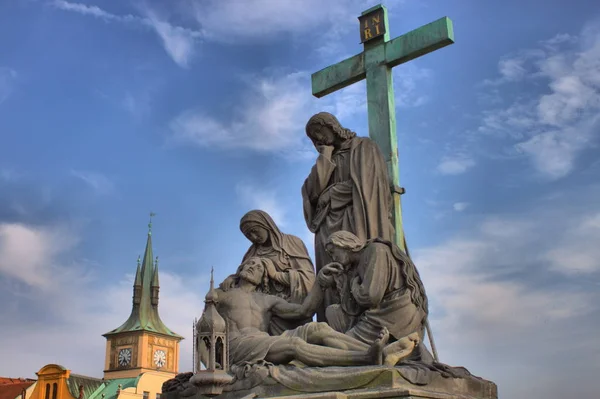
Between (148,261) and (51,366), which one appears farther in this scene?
(148,261)

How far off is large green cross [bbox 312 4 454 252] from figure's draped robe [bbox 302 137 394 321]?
1.11 metres

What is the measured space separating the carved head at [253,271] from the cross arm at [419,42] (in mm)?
4042

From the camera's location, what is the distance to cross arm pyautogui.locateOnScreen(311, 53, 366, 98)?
11352 mm

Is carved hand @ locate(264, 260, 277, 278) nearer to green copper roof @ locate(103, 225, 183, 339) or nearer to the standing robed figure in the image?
the standing robed figure

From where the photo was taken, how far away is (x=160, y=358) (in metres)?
90.9

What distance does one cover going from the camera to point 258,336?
303 inches

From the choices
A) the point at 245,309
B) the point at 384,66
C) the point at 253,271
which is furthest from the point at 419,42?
the point at 245,309

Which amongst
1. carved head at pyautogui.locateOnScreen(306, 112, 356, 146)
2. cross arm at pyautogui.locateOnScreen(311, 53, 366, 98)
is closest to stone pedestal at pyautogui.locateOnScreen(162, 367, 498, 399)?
carved head at pyautogui.locateOnScreen(306, 112, 356, 146)

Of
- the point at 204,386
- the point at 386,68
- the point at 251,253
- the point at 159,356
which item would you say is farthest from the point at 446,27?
the point at 159,356

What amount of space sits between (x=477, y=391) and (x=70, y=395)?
5220 cm

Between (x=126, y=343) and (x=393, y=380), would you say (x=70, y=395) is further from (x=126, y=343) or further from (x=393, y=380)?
(x=393, y=380)

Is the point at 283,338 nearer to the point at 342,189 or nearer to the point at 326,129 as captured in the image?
the point at 342,189

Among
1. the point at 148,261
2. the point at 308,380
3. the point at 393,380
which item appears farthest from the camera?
the point at 148,261

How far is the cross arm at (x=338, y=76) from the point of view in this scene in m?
11.4
